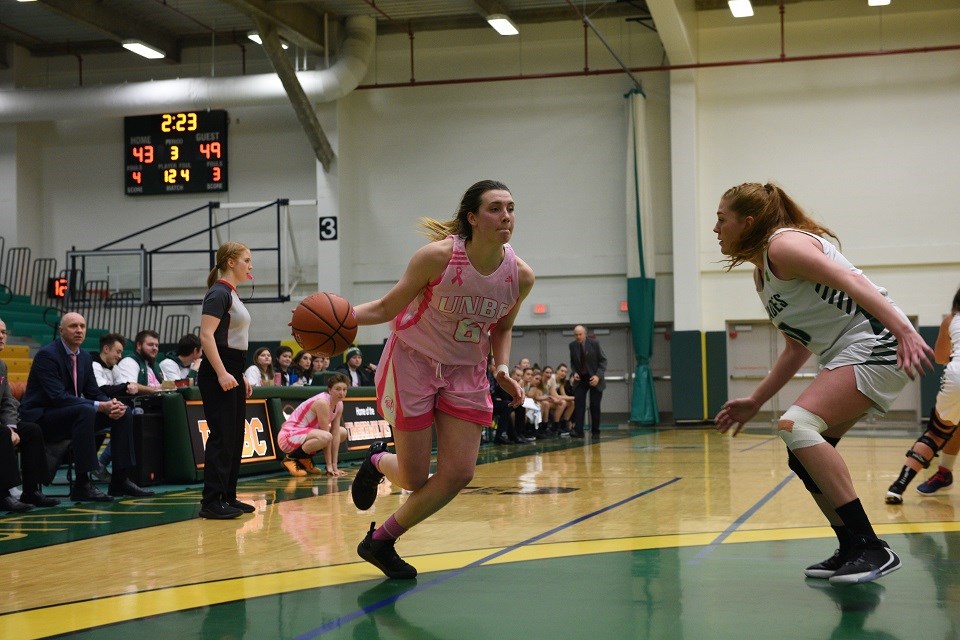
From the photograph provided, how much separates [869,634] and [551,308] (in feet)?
58.4

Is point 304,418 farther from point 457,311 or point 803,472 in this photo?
point 803,472

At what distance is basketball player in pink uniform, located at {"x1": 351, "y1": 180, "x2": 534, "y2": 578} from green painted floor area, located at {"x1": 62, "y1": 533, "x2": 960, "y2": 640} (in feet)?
1.14

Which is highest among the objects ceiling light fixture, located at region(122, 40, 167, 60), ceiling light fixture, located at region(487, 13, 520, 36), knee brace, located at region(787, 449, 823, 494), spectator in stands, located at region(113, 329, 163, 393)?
ceiling light fixture, located at region(487, 13, 520, 36)

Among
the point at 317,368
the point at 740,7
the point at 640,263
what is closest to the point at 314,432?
the point at 317,368

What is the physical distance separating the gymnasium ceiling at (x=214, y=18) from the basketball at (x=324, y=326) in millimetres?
14935

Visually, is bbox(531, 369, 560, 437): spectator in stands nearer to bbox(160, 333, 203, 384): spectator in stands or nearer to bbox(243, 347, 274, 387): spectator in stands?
bbox(243, 347, 274, 387): spectator in stands

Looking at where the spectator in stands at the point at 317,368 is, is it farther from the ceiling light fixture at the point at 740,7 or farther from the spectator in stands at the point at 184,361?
the ceiling light fixture at the point at 740,7

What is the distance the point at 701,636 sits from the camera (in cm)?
316

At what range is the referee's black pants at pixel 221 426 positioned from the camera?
6488mm

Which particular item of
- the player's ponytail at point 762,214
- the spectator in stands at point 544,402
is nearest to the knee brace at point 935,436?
the player's ponytail at point 762,214

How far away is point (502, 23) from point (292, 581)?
15.6 meters

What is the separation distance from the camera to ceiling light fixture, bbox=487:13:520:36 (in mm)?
18219

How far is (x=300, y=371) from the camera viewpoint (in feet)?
43.7

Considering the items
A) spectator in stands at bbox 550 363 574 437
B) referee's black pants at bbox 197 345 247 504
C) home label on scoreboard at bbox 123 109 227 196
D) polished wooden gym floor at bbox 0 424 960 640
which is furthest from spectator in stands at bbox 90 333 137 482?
home label on scoreboard at bbox 123 109 227 196
